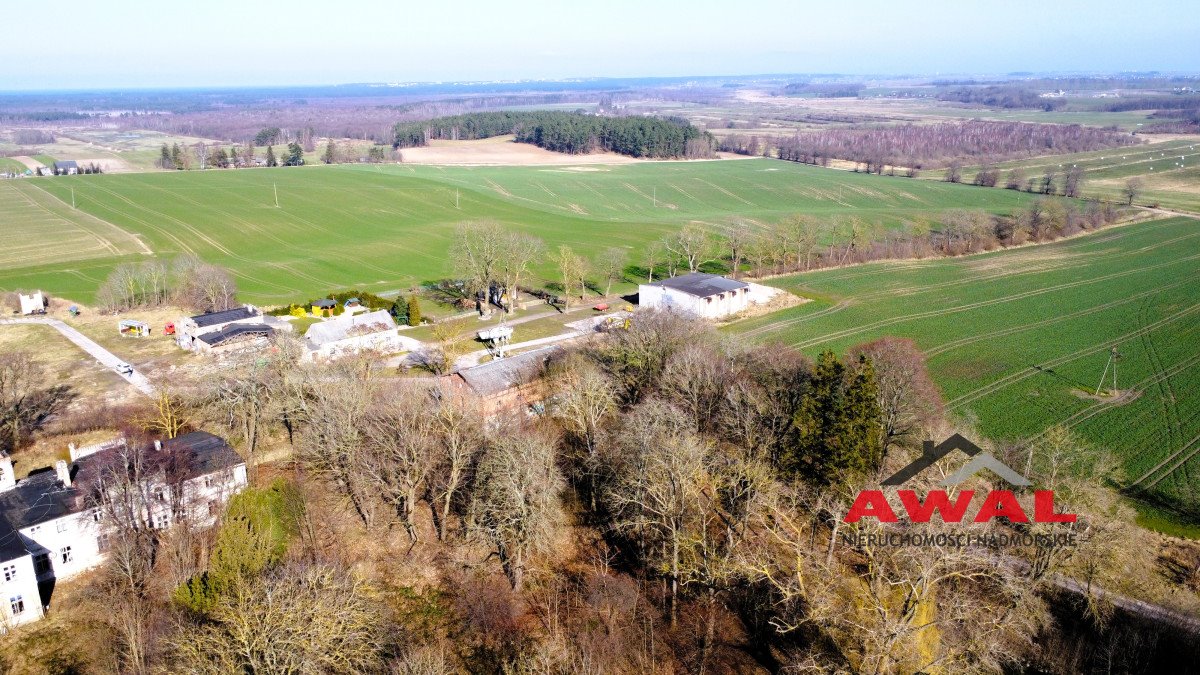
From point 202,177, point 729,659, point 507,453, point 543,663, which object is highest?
point 202,177

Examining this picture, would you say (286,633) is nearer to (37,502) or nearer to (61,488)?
(37,502)

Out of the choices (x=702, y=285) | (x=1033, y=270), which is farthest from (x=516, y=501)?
(x=1033, y=270)

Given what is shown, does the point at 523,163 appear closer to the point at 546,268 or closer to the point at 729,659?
the point at 546,268

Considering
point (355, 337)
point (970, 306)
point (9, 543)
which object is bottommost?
point (970, 306)

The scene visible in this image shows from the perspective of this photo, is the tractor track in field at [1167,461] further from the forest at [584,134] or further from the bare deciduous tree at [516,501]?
the forest at [584,134]

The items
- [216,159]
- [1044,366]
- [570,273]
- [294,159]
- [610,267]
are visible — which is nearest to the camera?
[1044,366]

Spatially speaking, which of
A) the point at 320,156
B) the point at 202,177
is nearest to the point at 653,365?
the point at 202,177

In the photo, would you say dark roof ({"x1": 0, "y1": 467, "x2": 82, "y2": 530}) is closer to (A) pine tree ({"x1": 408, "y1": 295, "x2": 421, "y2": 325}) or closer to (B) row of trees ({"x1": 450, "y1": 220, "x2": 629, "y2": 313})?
(A) pine tree ({"x1": 408, "y1": 295, "x2": 421, "y2": 325})
